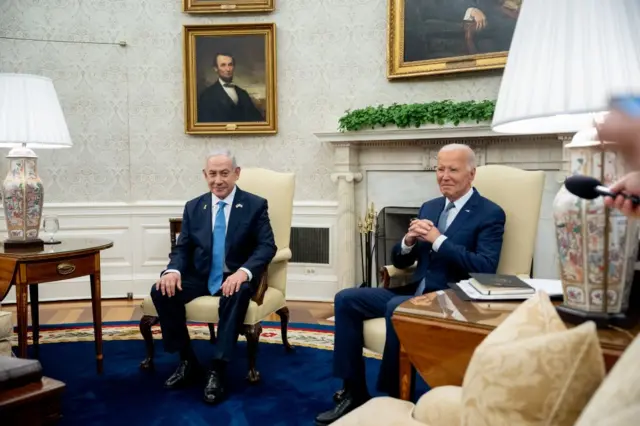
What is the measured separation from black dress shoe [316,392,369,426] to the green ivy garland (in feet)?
8.27

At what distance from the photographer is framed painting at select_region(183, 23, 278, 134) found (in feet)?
16.4

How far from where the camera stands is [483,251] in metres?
2.58

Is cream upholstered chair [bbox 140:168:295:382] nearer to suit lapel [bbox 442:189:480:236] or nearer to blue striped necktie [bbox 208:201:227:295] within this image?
blue striped necktie [bbox 208:201:227:295]

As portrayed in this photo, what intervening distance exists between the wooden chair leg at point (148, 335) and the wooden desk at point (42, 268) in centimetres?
26

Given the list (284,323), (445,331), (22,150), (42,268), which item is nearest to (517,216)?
(445,331)

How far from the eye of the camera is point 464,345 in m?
1.61

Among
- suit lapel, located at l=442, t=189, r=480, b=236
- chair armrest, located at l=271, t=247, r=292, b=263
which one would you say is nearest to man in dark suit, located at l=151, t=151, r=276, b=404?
chair armrest, located at l=271, t=247, r=292, b=263

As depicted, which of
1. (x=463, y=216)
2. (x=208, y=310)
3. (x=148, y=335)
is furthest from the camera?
(x=148, y=335)

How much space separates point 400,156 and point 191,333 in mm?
2224

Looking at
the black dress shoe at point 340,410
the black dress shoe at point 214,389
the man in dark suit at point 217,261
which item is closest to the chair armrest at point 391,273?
the black dress shoe at point 340,410

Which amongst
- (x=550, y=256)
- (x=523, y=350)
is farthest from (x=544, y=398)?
(x=550, y=256)

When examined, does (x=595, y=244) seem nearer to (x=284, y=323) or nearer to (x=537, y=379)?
(x=537, y=379)

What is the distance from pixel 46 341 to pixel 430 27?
380 centimetres

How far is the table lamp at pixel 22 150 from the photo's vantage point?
9.86 ft
